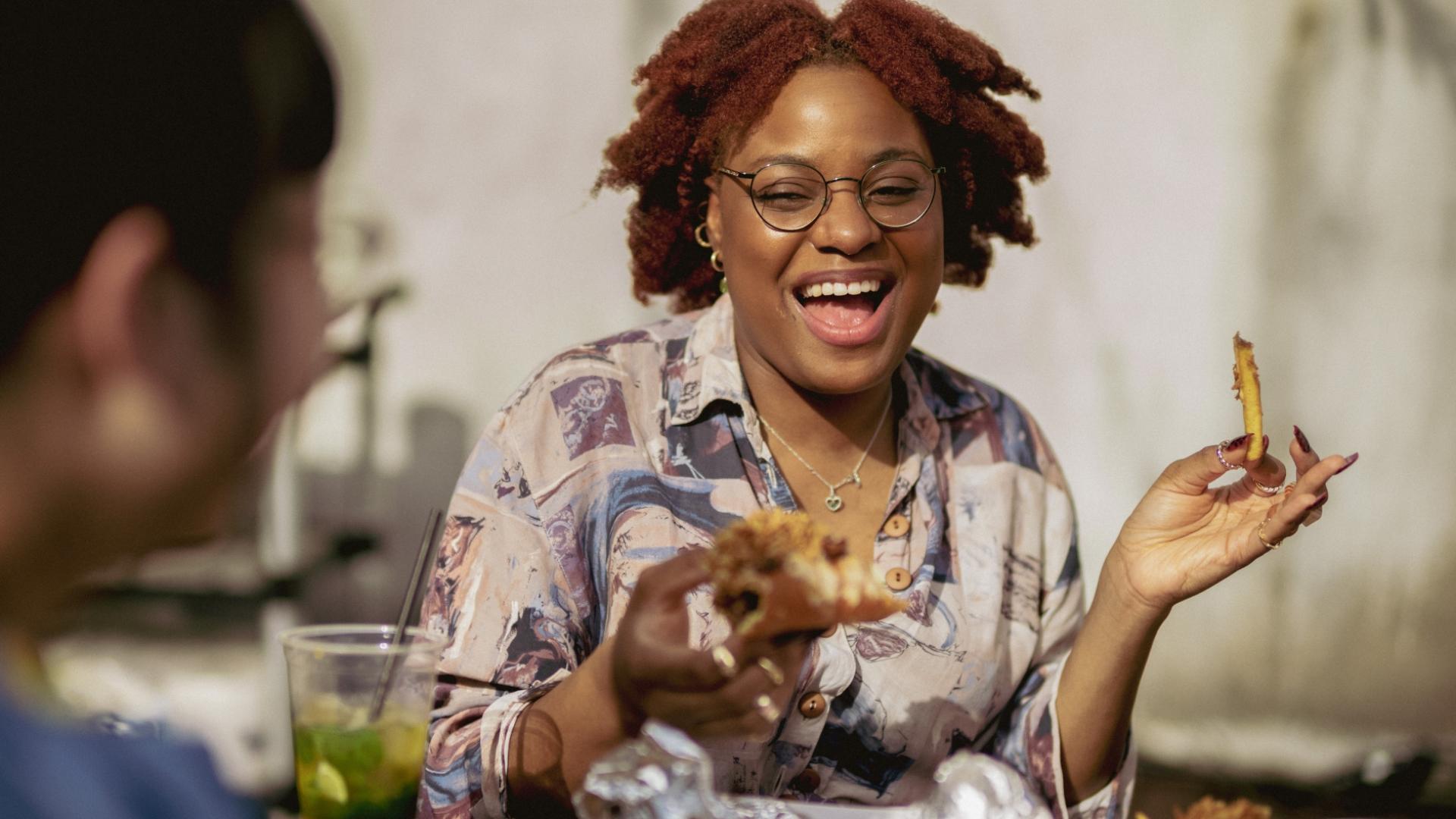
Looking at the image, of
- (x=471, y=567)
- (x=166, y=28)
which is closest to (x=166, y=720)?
(x=166, y=28)

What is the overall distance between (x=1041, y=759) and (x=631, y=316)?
7.45 feet

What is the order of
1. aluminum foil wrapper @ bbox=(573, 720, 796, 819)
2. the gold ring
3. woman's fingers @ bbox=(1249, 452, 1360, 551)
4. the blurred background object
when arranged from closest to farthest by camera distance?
aluminum foil wrapper @ bbox=(573, 720, 796, 819) → the gold ring → woman's fingers @ bbox=(1249, 452, 1360, 551) → the blurred background object

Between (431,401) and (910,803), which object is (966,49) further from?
(431,401)

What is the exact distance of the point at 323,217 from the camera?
1.07 meters

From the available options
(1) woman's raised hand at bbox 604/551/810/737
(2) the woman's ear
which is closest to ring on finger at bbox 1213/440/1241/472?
(1) woman's raised hand at bbox 604/551/810/737

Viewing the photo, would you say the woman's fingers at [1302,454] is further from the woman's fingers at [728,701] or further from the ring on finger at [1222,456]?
the woman's fingers at [728,701]

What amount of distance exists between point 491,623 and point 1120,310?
2.70 metres

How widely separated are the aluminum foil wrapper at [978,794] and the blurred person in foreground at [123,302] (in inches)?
29.1

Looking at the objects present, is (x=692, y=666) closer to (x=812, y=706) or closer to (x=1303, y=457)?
(x=812, y=706)

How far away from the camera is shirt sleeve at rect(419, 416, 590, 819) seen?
180cm

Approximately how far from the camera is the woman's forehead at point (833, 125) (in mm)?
2166

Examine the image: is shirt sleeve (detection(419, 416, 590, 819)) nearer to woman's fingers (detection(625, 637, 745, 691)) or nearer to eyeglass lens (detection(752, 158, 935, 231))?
woman's fingers (detection(625, 637, 745, 691))

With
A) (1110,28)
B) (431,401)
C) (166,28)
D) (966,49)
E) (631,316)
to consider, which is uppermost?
(1110,28)

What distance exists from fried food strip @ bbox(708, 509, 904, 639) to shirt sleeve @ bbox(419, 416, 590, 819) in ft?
1.95
